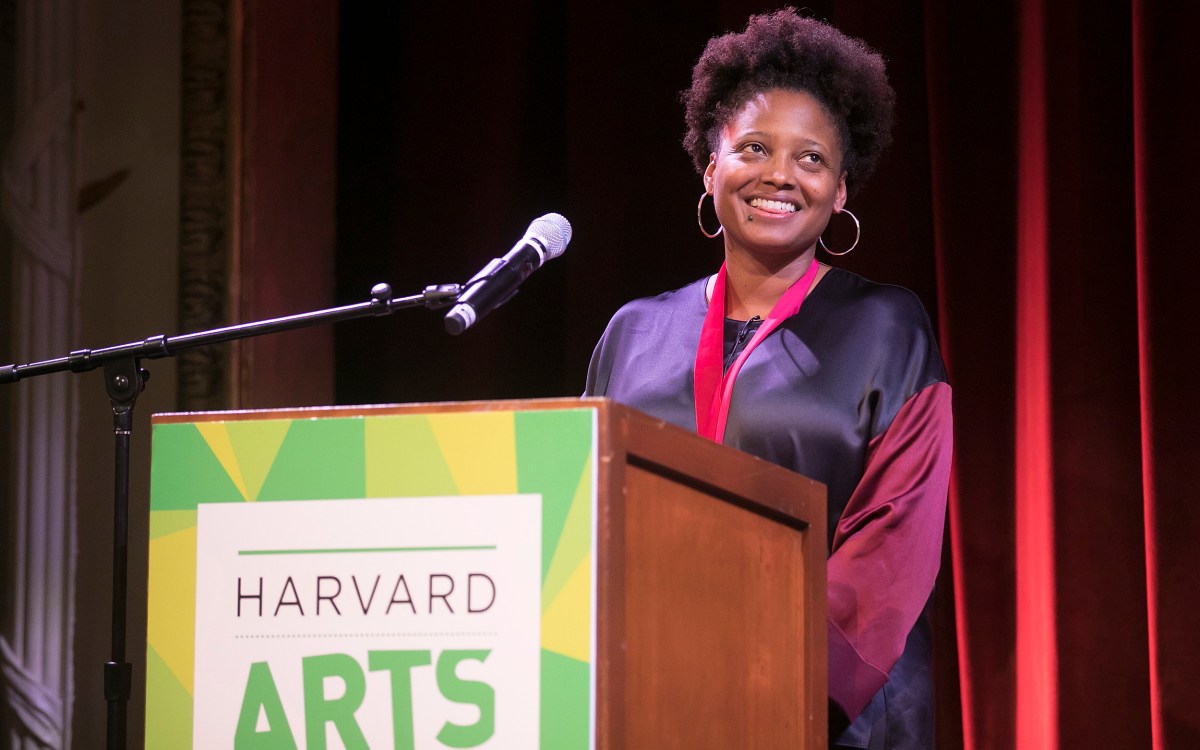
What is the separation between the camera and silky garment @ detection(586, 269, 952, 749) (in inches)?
64.2

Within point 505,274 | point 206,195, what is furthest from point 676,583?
point 206,195

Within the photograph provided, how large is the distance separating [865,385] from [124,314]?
185 centimetres

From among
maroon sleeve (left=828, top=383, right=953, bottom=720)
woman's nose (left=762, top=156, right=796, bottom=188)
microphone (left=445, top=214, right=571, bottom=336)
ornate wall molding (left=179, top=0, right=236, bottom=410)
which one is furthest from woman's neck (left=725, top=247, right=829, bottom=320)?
ornate wall molding (left=179, top=0, right=236, bottom=410)

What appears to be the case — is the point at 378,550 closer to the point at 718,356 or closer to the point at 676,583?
the point at 676,583

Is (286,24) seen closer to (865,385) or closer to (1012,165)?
(1012,165)

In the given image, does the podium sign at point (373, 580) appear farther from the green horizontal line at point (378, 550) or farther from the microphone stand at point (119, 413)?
the microphone stand at point (119, 413)

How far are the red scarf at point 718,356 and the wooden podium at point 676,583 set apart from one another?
18.6 inches

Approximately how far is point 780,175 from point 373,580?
42.5 inches

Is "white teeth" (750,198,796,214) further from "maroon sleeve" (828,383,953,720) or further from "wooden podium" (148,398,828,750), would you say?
"wooden podium" (148,398,828,750)

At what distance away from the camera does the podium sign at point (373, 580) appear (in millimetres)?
1074

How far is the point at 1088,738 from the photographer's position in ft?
7.46

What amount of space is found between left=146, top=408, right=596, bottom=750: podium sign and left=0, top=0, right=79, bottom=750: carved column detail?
191cm

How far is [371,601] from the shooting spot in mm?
1132

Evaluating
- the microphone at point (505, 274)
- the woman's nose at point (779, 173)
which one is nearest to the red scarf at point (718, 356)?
the woman's nose at point (779, 173)
